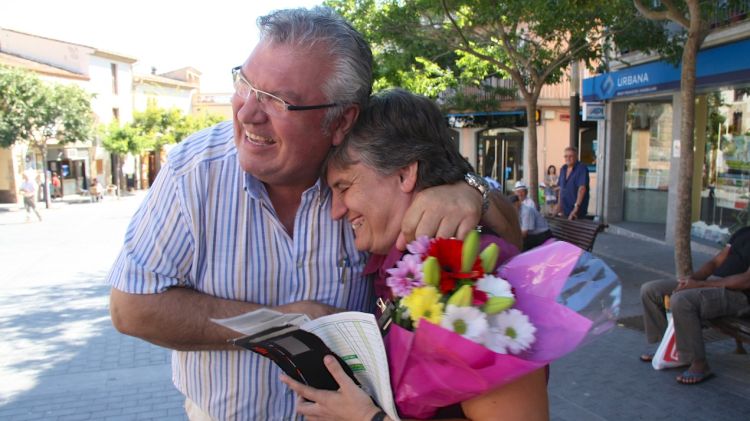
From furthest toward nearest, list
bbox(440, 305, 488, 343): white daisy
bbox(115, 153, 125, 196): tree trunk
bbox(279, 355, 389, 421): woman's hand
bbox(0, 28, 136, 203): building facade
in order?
1. bbox(115, 153, 125, 196): tree trunk
2. bbox(0, 28, 136, 203): building facade
3. bbox(279, 355, 389, 421): woman's hand
4. bbox(440, 305, 488, 343): white daisy

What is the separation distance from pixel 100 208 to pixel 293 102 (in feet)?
98.0

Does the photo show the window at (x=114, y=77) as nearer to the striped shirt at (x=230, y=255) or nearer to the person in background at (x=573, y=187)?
the person in background at (x=573, y=187)

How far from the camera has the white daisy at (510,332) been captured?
1.33 m

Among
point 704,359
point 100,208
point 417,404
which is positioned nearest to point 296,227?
point 417,404

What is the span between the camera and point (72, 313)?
27.6 feet

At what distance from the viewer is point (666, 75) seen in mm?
12266

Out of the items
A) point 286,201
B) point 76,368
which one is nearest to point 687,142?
point 286,201

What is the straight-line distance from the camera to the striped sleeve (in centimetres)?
169

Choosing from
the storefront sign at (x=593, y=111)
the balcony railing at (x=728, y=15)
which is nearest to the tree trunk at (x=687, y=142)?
the balcony railing at (x=728, y=15)

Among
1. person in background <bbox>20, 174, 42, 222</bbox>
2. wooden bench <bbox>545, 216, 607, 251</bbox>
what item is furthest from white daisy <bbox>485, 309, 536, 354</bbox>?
person in background <bbox>20, 174, 42, 222</bbox>

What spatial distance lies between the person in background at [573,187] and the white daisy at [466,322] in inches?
415

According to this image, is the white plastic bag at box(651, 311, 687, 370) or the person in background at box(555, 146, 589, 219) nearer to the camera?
the white plastic bag at box(651, 311, 687, 370)

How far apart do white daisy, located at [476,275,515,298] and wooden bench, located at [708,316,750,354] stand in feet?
14.3

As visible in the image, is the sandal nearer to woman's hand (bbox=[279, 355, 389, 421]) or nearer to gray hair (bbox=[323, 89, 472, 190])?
gray hair (bbox=[323, 89, 472, 190])
